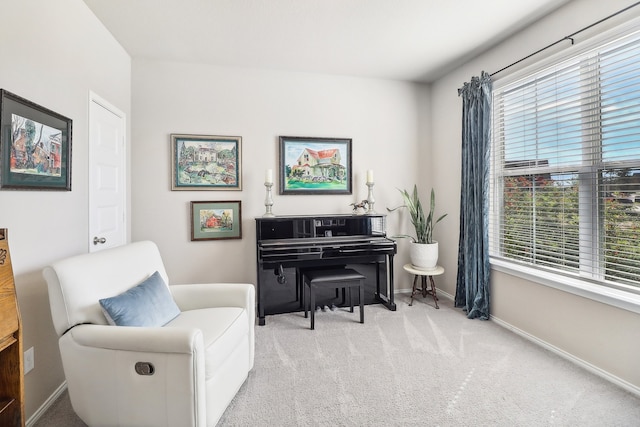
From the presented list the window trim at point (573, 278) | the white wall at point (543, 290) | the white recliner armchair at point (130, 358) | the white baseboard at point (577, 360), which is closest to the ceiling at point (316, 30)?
the white wall at point (543, 290)

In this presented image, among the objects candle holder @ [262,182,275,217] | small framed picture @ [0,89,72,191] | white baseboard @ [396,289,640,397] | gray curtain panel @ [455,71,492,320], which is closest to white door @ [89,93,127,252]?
small framed picture @ [0,89,72,191]

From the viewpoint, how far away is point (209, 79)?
3395 millimetres

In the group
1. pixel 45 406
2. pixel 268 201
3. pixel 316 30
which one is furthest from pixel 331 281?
pixel 316 30

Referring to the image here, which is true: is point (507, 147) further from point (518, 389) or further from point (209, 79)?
point (209, 79)

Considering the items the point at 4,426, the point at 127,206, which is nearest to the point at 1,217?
the point at 4,426

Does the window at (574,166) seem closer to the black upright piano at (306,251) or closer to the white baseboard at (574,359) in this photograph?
the white baseboard at (574,359)

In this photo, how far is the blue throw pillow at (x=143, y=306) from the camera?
1.63 metres

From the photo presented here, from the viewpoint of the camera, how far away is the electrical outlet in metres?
1.67

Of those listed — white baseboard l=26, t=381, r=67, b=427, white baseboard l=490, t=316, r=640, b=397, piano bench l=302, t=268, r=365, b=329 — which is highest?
piano bench l=302, t=268, r=365, b=329

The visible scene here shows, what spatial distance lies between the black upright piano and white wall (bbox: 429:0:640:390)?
38.1 inches

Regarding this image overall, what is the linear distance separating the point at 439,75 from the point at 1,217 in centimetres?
408

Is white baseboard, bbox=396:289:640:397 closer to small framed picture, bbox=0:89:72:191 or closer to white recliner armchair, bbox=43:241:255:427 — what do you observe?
white recliner armchair, bbox=43:241:255:427

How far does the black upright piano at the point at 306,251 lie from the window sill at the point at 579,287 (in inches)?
44.0

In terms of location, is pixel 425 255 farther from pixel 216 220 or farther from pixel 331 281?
pixel 216 220
